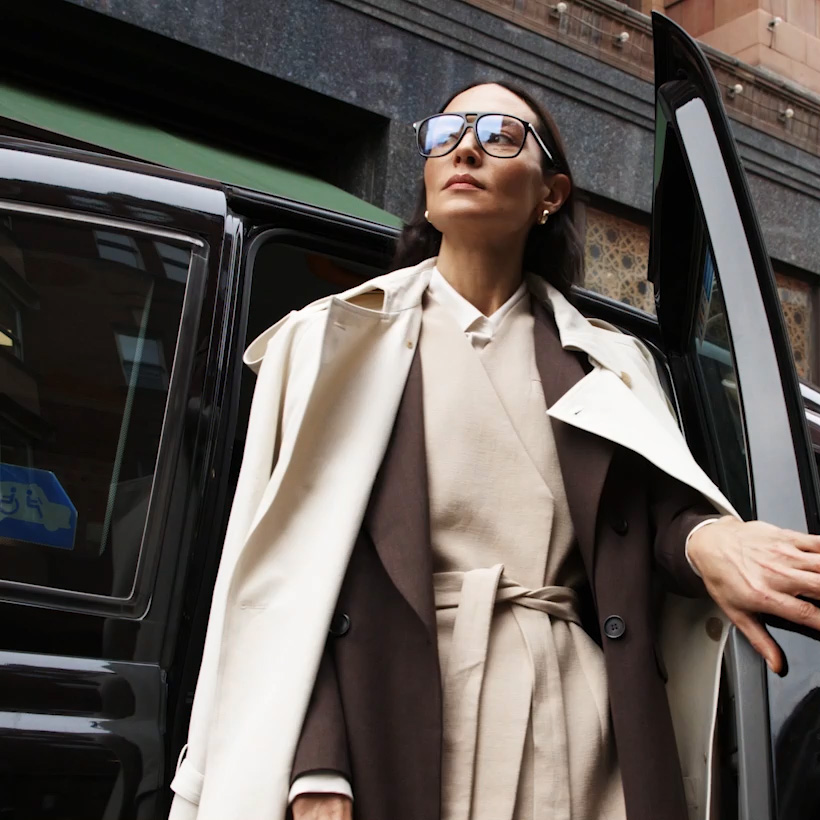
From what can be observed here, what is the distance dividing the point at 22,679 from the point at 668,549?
99 cm

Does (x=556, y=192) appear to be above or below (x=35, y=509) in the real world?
above

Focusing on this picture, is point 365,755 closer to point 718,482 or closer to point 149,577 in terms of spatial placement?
point 149,577

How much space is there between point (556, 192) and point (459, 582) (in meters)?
0.86

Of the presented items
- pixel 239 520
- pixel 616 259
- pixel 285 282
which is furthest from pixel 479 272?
pixel 616 259

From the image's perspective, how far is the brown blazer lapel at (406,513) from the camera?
1.46 m

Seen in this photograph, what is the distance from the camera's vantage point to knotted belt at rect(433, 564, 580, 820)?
147cm

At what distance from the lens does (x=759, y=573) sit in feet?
4.49

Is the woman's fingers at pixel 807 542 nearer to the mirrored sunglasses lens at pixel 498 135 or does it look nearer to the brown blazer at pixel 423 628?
the brown blazer at pixel 423 628

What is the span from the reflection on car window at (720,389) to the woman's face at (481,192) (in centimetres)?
33

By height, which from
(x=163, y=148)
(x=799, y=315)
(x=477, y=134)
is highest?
(x=799, y=315)

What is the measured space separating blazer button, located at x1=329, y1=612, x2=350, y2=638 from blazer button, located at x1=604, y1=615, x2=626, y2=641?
37 cm

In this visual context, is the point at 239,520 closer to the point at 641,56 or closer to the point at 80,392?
the point at 80,392

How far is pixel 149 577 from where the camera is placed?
1762 millimetres

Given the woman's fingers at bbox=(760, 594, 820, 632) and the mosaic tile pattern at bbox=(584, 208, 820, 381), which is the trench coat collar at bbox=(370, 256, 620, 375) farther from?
the mosaic tile pattern at bbox=(584, 208, 820, 381)
